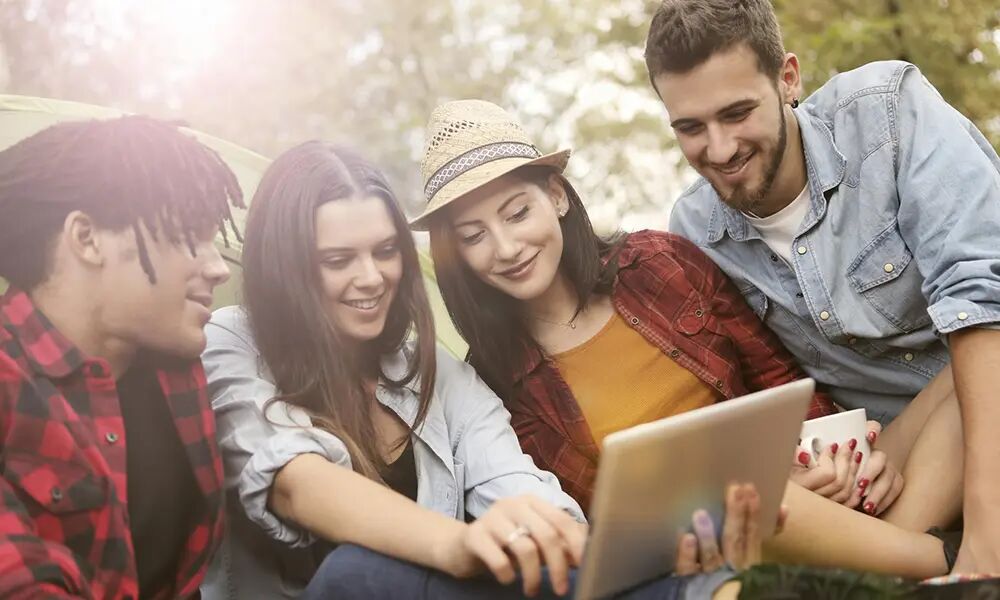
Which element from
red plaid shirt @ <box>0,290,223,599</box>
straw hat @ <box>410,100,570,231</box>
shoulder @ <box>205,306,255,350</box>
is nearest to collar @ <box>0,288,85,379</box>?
red plaid shirt @ <box>0,290,223,599</box>

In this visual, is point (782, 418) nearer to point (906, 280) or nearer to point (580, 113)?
point (906, 280)

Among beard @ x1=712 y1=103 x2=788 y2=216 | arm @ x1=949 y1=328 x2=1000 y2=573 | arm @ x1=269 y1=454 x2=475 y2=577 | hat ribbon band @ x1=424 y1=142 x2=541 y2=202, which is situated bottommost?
arm @ x1=949 y1=328 x2=1000 y2=573

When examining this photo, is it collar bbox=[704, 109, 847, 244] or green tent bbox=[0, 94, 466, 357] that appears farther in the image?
collar bbox=[704, 109, 847, 244]

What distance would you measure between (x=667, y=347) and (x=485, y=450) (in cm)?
37

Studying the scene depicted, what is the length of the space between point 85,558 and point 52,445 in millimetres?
113

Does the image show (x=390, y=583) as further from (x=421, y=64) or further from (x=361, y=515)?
(x=421, y=64)

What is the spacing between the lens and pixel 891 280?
5.18 ft

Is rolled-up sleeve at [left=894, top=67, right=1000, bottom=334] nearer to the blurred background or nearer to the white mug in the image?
the white mug

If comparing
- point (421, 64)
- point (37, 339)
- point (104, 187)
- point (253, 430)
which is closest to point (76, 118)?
point (104, 187)

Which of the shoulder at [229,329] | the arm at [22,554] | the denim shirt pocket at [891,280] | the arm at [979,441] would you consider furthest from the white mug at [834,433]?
the arm at [22,554]

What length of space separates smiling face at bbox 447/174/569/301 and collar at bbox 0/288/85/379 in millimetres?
606

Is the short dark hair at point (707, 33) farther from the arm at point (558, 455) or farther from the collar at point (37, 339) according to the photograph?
the collar at point (37, 339)

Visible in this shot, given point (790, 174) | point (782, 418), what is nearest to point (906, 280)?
point (790, 174)

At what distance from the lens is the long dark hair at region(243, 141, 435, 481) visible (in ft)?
4.12
